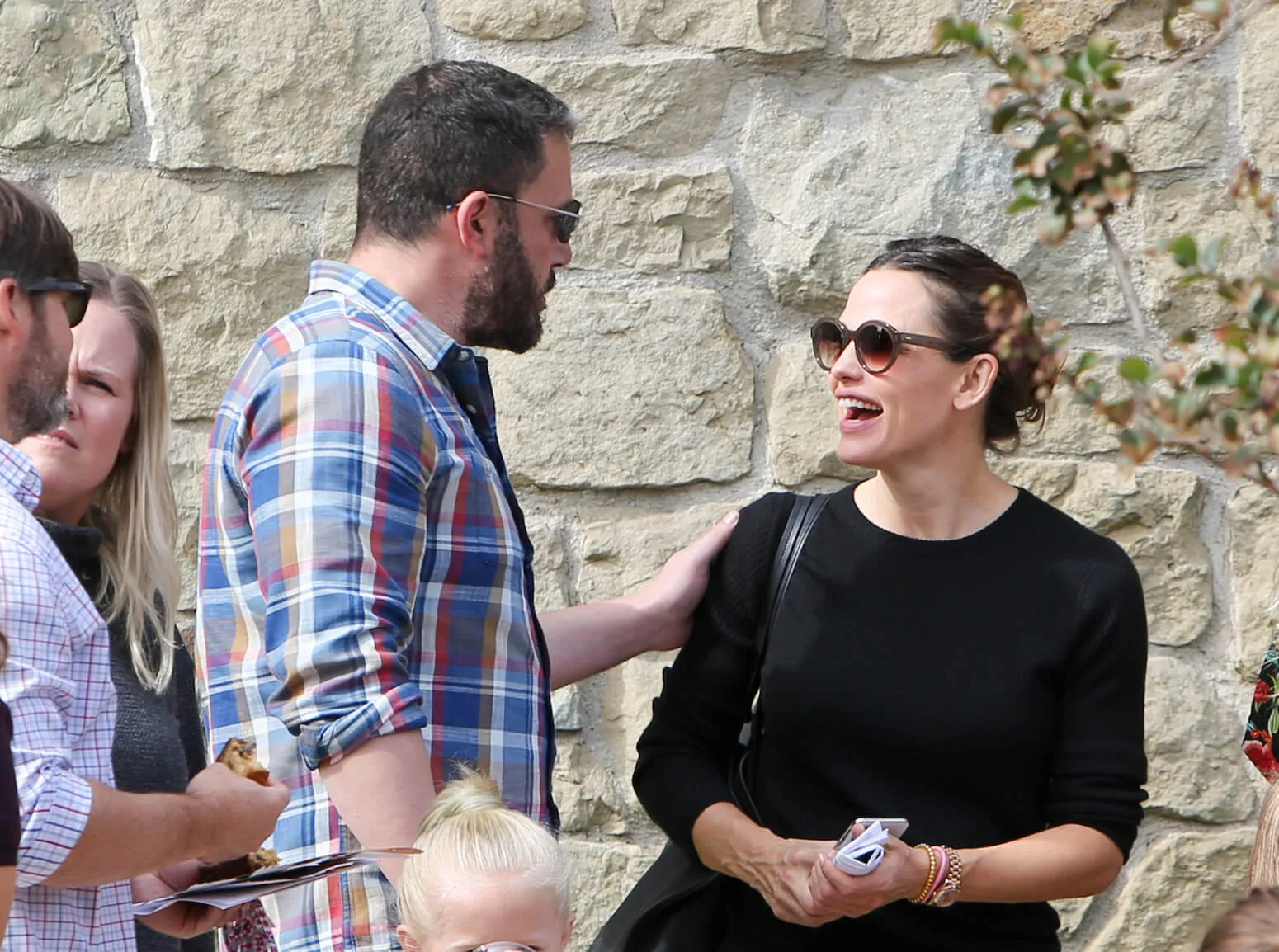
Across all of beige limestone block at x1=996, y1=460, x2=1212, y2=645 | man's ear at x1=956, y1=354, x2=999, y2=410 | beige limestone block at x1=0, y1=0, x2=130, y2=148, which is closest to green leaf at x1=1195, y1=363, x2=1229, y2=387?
man's ear at x1=956, y1=354, x2=999, y2=410

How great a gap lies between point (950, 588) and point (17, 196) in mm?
1290

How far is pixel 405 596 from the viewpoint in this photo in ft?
5.92

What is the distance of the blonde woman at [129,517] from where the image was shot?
2033mm

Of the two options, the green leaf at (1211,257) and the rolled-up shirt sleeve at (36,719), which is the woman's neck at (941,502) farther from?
the green leaf at (1211,257)

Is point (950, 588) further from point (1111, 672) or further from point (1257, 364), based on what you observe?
point (1257, 364)

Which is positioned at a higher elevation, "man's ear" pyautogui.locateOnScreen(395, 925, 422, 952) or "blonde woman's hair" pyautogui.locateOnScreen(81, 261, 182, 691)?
"blonde woman's hair" pyautogui.locateOnScreen(81, 261, 182, 691)

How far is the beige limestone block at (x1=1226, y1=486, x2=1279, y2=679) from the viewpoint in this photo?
8.72 ft

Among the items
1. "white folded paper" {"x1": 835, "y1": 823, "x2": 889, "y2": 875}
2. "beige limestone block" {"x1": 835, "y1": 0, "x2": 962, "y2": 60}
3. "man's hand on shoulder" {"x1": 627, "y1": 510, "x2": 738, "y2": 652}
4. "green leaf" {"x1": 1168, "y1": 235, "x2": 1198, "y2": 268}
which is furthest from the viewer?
"beige limestone block" {"x1": 835, "y1": 0, "x2": 962, "y2": 60}

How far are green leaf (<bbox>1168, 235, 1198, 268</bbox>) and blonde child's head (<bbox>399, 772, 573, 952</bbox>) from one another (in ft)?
3.66

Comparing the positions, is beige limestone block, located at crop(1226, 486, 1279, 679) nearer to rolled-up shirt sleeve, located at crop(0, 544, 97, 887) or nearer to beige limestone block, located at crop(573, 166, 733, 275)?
beige limestone block, located at crop(573, 166, 733, 275)

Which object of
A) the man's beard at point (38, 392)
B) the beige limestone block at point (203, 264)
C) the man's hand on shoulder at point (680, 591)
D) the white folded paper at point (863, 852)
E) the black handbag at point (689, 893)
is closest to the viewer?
the man's beard at point (38, 392)

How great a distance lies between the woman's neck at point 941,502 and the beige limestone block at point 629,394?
520 mm

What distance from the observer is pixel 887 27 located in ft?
9.06

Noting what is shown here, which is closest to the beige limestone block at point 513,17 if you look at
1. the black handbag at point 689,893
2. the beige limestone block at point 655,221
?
the beige limestone block at point 655,221
